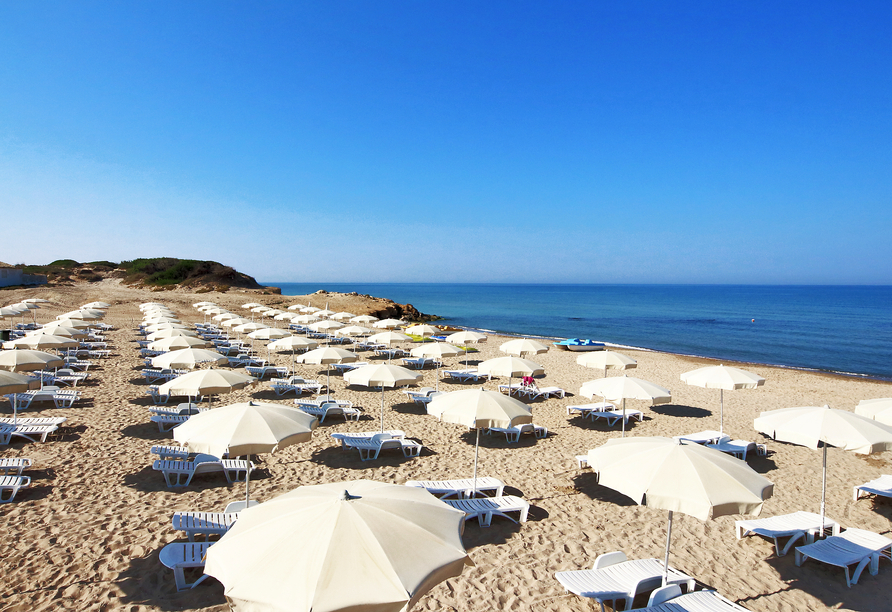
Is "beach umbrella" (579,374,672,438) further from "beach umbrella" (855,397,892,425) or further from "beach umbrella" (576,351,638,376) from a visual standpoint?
"beach umbrella" (855,397,892,425)

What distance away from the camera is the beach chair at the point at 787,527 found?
5711 mm

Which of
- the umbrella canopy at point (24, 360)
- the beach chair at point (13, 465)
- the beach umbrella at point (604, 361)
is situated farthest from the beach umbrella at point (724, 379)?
the umbrella canopy at point (24, 360)

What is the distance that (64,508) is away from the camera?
19.8 feet

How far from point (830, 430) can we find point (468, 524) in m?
4.65

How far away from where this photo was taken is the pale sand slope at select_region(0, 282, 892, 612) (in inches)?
183

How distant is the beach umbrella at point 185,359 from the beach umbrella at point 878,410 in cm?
1153

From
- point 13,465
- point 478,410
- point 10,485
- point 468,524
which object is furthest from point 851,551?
point 13,465

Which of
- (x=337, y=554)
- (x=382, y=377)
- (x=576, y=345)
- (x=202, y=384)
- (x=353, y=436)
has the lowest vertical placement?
(x=576, y=345)

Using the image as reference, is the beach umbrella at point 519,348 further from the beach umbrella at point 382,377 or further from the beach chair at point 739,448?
the beach chair at point 739,448

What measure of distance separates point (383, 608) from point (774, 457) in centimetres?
974

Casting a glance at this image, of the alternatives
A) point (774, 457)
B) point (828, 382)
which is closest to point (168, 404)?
point (774, 457)

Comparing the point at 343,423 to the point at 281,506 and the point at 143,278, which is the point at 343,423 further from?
the point at 143,278

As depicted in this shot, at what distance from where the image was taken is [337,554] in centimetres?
270

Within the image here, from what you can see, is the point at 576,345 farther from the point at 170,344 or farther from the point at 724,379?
the point at 170,344
